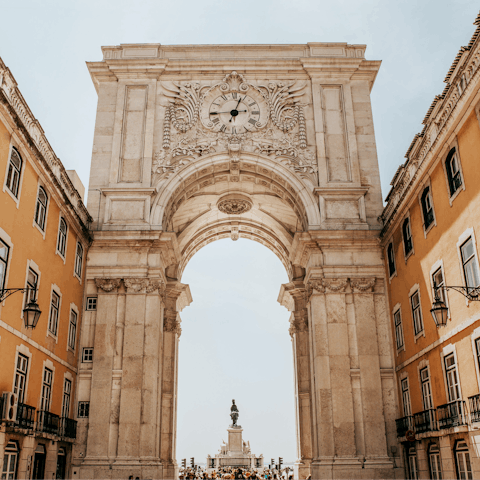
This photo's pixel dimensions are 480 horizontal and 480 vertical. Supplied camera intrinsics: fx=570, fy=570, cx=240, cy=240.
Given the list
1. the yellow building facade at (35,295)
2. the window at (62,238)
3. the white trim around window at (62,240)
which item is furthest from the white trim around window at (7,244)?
the window at (62,238)

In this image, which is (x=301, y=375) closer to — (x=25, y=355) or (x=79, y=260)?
(x=79, y=260)

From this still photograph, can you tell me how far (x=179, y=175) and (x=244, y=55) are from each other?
808cm

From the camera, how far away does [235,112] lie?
30094 mm

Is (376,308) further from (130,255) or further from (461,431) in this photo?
(130,255)

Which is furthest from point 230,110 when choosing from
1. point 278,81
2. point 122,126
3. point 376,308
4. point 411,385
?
point 411,385

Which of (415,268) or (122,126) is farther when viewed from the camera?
(122,126)

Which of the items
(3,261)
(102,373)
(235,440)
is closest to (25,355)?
(3,261)

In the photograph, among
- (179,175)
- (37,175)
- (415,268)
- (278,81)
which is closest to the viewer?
(37,175)

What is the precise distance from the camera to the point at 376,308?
85.3 ft

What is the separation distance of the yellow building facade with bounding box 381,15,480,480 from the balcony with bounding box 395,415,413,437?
0.04 m

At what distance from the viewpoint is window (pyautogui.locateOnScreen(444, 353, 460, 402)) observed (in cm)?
1788

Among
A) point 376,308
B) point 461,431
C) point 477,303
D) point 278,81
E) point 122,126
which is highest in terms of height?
point 278,81

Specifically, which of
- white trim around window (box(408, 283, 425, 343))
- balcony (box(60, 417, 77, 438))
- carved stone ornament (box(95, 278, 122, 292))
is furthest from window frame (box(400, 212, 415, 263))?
balcony (box(60, 417, 77, 438))

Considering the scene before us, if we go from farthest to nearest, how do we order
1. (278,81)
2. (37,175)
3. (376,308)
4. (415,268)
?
(278,81), (376,308), (415,268), (37,175)
